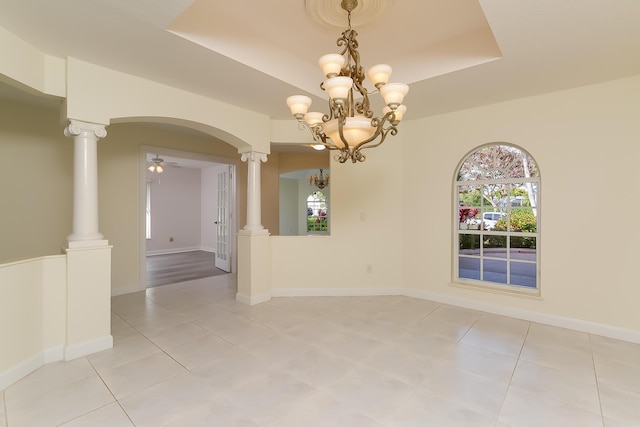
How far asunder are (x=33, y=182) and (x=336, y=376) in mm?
4173

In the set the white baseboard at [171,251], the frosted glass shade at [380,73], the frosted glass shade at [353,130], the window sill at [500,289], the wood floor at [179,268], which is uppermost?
the frosted glass shade at [380,73]

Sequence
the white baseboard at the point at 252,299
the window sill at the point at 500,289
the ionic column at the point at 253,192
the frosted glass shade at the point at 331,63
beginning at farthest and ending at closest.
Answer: the ionic column at the point at 253,192, the white baseboard at the point at 252,299, the window sill at the point at 500,289, the frosted glass shade at the point at 331,63

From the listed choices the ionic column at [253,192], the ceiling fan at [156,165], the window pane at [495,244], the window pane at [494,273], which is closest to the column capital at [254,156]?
the ionic column at [253,192]

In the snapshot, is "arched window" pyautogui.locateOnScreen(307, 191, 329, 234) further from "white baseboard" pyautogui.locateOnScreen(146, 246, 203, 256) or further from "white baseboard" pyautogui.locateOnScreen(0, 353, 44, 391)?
"white baseboard" pyautogui.locateOnScreen(0, 353, 44, 391)

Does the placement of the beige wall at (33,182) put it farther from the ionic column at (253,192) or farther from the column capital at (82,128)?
the ionic column at (253,192)

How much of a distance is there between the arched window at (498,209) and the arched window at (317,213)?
7185mm

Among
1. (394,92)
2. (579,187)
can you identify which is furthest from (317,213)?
(394,92)

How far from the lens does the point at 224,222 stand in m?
6.14

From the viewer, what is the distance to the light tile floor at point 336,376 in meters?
1.77

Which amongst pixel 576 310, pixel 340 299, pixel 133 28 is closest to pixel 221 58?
pixel 133 28

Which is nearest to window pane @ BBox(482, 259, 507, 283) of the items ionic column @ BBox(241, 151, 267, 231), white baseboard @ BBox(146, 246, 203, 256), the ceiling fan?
ionic column @ BBox(241, 151, 267, 231)

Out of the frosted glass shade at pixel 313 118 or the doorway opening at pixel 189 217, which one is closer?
the frosted glass shade at pixel 313 118

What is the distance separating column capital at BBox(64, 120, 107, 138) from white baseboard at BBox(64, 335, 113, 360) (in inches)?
70.5

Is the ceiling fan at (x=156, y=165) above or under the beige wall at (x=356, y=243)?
above
